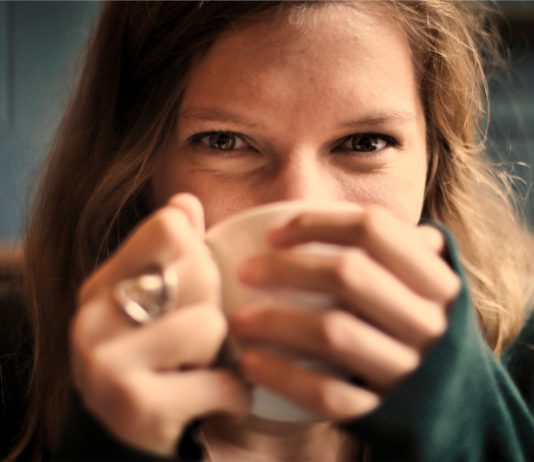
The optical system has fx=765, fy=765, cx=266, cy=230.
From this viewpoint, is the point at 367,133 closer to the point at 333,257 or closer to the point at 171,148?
the point at 171,148

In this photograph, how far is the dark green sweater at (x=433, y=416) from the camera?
64 centimetres

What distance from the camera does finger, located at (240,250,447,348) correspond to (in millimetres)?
576

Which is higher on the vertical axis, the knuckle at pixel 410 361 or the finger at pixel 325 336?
the finger at pixel 325 336

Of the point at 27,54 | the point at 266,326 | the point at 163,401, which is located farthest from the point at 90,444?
the point at 27,54

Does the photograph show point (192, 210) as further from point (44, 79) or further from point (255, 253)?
point (44, 79)

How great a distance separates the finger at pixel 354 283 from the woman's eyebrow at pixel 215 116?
1.14ft

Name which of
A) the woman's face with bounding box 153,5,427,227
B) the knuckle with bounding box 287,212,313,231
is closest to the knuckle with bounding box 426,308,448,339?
the knuckle with bounding box 287,212,313,231

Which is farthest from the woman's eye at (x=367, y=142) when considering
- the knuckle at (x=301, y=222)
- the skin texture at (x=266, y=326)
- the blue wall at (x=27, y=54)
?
the blue wall at (x=27, y=54)

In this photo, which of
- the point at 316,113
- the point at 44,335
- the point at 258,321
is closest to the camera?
the point at 258,321

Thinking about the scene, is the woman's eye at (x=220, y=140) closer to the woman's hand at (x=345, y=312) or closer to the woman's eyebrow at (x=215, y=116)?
the woman's eyebrow at (x=215, y=116)

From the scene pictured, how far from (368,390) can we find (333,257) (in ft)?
0.43

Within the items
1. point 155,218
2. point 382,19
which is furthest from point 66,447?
point 382,19

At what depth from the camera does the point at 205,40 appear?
0.98 m

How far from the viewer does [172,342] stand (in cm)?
60
